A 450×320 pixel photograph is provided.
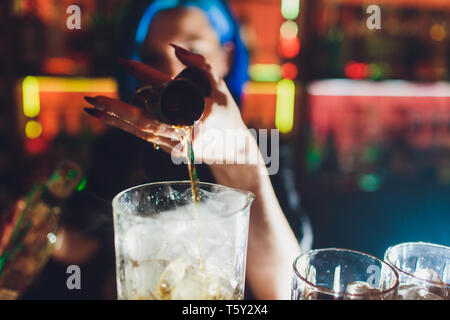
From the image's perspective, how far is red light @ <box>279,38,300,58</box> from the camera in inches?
76.5

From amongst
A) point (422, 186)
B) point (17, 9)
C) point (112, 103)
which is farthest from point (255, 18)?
point (112, 103)

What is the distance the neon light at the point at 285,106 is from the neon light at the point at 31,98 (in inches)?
51.6

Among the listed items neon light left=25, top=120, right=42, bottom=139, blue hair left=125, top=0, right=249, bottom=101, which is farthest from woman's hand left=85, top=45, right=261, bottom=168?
neon light left=25, top=120, right=42, bottom=139

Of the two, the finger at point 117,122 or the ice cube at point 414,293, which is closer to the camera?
the ice cube at point 414,293

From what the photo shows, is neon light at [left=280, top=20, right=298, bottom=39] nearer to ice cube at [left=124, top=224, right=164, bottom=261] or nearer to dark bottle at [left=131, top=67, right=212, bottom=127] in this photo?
dark bottle at [left=131, top=67, right=212, bottom=127]

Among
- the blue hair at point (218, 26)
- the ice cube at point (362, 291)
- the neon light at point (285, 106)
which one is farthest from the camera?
the neon light at point (285, 106)

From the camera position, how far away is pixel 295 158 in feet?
6.98

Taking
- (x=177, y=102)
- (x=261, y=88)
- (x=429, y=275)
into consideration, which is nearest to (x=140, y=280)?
(x=177, y=102)

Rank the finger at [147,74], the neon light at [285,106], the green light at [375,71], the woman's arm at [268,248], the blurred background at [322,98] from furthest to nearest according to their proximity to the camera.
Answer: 1. the green light at [375,71]
2. the neon light at [285,106]
3. the blurred background at [322,98]
4. the woman's arm at [268,248]
5. the finger at [147,74]

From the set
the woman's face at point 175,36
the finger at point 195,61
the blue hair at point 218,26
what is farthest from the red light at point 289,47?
the finger at point 195,61

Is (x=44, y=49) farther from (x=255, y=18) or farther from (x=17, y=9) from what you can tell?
(x=255, y=18)

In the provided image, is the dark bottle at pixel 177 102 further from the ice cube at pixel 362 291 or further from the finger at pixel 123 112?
the ice cube at pixel 362 291

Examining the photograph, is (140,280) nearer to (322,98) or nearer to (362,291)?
(362,291)

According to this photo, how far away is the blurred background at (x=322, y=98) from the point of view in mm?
1877
